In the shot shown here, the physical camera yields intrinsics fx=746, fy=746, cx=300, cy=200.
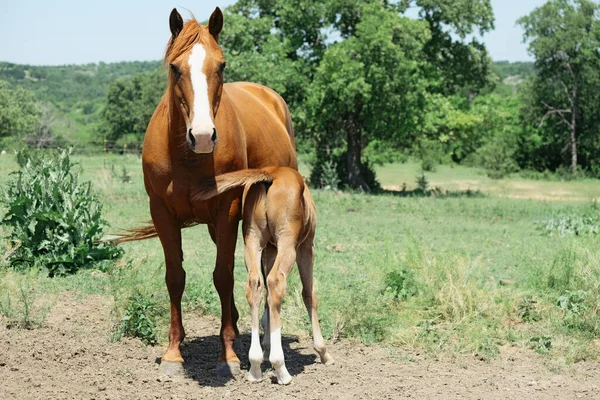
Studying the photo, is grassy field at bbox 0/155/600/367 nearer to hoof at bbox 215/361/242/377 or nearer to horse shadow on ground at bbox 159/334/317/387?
horse shadow on ground at bbox 159/334/317/387

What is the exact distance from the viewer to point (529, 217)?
1802 centimetres

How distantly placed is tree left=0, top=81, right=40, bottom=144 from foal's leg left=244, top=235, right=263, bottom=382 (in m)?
46.7

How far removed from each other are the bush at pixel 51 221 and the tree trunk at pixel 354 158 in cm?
1812

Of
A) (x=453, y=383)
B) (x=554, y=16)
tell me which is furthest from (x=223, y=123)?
(x=554, y=16)

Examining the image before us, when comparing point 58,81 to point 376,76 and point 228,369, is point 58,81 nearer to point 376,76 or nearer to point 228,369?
point 376,76

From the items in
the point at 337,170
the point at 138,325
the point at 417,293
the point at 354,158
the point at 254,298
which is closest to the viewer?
the point at 254,298

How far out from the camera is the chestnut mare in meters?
5.27

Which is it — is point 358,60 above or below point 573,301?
above

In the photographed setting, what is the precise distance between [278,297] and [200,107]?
148 cm

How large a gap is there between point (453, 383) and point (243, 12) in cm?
2476

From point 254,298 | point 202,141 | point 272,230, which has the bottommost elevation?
point 254,298

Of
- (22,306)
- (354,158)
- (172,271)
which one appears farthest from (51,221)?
(354,158)

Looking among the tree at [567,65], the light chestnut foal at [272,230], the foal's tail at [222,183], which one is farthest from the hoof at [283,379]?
the tree at [567,65]

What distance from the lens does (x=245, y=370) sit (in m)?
5.93
